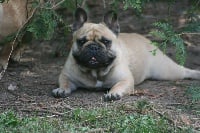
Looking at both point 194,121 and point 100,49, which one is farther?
point 100,49

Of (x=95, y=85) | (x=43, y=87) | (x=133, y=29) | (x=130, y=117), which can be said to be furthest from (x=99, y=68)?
(x=133, y=29)

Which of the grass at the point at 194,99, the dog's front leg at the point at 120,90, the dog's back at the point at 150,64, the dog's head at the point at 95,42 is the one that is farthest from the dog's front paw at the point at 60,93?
the grass at the point at 194,99

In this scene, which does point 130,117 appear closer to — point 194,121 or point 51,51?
point 194,121

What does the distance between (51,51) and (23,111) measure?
11.0 feet

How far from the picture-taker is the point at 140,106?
605 centimetres

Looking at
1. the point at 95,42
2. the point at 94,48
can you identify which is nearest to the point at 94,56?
the point at 94,48

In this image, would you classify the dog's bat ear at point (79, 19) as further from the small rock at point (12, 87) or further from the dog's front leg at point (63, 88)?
the small rock at point (12, 87)

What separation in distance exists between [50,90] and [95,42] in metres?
0.88

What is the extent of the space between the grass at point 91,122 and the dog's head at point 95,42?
0.95 m

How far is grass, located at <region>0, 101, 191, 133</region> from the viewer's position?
17.7 feet

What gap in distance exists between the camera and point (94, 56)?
22.2 feet

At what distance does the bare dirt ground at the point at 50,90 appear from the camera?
6.25 m

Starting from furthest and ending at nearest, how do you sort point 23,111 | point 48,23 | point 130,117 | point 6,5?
point 6,5 → point 48,23 → point 23,111 → point 130,117

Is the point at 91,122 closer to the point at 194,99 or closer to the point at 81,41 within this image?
the point at 194,99
